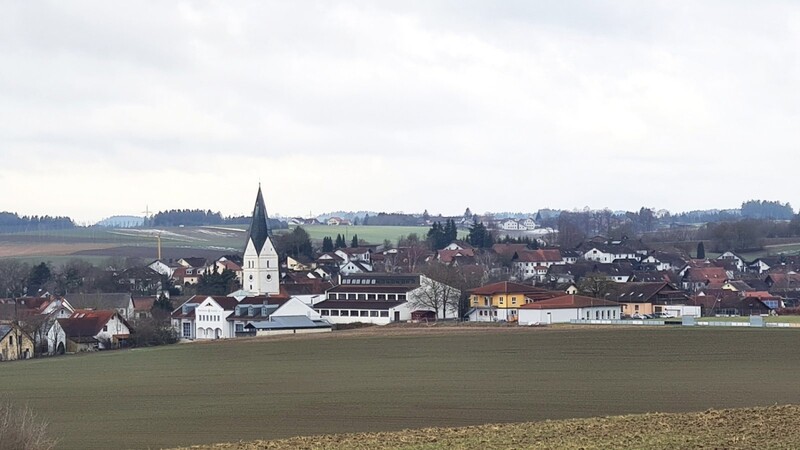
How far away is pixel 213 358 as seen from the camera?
191 ft

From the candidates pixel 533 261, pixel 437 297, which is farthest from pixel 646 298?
pixel 533 261

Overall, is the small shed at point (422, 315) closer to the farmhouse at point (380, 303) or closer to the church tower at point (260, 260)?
the farmhouse at point (380, 303)

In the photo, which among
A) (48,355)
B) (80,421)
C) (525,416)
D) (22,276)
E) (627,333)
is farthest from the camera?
(22,276)

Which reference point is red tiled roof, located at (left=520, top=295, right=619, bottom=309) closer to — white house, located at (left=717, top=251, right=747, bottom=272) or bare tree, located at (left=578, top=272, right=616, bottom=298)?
bare tree, located at (left=578, top=272, right=616, bottom=298)

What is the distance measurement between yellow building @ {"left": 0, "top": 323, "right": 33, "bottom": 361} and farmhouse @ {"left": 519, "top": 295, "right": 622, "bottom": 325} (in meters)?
28.9

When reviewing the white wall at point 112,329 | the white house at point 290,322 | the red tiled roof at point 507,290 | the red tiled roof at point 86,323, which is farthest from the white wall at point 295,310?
the red tiled roof at point 507,290

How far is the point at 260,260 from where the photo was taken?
96.6 meters

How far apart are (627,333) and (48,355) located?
32887mm

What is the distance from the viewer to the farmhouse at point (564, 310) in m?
74.6

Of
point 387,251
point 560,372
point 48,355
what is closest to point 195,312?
point 48,355

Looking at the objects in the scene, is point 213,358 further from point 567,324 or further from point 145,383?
point 567,324

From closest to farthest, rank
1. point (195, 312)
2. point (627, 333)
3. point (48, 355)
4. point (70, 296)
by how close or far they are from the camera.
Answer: point (627, 333)
point (48, 355)
point (195, 312)
point (70, 296)

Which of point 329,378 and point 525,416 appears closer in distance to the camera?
point 525,416

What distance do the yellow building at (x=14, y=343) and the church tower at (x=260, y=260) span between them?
25795 mm
